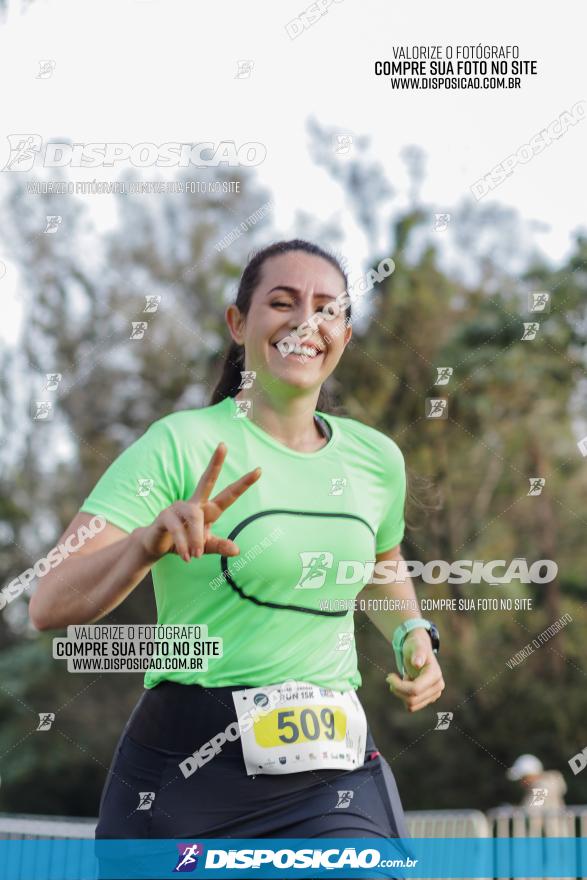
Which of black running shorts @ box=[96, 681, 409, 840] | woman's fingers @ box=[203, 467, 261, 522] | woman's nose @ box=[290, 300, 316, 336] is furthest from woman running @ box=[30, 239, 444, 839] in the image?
woman's nose @ box=[290, 300, 316, 336]

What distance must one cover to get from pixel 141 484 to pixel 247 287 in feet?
2.15

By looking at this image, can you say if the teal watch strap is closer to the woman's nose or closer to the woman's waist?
the woman's waist

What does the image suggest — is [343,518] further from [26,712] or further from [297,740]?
[26,712]

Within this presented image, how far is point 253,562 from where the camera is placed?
7.75 feet

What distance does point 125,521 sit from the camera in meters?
2.30

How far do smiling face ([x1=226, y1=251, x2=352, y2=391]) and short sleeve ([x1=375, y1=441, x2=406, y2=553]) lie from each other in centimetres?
26

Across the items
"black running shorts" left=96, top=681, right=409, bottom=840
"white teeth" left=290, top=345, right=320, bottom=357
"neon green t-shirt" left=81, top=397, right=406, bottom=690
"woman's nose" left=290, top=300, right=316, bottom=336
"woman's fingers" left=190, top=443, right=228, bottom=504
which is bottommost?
"black running shorts" left=96, top=681, right=409, bottom=840

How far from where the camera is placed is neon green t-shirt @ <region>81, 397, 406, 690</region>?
2350 millimetres

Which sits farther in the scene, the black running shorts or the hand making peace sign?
the black running shorts

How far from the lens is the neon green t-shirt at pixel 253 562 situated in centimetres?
235

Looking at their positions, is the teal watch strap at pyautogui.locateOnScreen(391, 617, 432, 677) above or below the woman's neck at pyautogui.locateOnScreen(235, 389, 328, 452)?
below

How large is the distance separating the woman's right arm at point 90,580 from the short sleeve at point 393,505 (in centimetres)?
71

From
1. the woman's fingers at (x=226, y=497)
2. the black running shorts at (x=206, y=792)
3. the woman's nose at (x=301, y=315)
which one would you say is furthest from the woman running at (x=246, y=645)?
the woman's nose at (x=301, y=315)

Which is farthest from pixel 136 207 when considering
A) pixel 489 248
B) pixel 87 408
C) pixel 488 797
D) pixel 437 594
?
pixel 488 797
